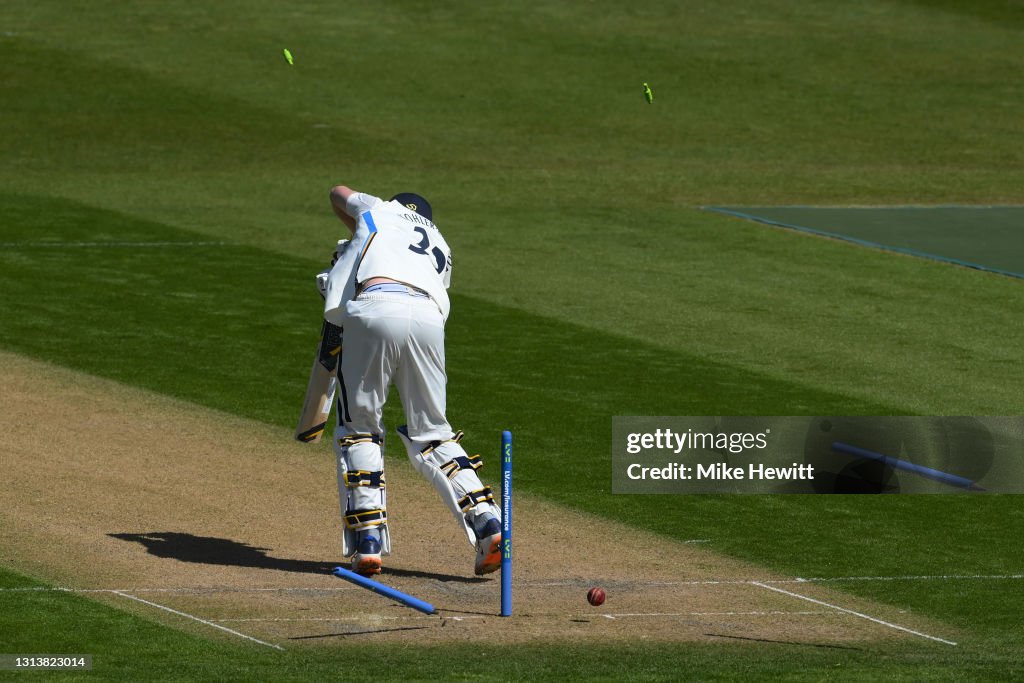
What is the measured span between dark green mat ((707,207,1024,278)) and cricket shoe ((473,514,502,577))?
13177 millimetres

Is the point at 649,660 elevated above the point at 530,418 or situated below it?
below

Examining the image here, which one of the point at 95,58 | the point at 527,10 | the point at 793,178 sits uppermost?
the point at 527,10

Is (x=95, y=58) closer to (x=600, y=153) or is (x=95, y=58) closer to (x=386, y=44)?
(x=386, y=44)

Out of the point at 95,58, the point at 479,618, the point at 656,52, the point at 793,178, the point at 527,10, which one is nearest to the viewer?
the point at 479,618

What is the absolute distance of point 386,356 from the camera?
10117 millimetres

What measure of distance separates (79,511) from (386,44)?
26764 mm

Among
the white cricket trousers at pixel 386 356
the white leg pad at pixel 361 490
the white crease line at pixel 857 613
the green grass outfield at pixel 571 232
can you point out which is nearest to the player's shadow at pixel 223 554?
the white leg pad at pixel 361 490

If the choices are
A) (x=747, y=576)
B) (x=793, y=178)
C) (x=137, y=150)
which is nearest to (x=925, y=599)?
(x=747, y=576)

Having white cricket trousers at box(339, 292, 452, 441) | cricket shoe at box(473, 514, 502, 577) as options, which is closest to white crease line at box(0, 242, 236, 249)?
white cricket trousers at box(339, 292, 452, 441)

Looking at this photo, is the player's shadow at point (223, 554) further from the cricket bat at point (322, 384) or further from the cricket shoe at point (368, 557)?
the cricket bat at point (322, 384)

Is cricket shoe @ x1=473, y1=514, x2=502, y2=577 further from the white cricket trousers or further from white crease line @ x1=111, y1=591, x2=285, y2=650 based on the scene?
white crease line @ x1=111, y1=591, x2=285, y2=650

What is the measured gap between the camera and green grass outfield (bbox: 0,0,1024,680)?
36.4ft

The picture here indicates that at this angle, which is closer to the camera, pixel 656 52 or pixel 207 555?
pixel 207 555

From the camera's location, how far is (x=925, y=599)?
402 inches
